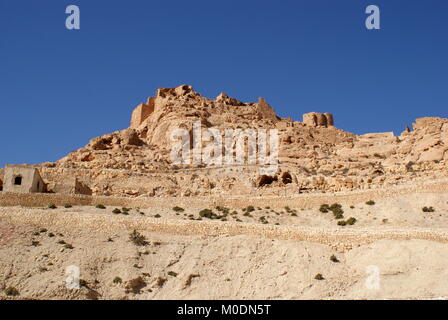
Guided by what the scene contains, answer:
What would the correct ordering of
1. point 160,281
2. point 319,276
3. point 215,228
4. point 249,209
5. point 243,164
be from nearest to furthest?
point 319,276
point 160,281
point 215,228
point 249,209
point 243,164

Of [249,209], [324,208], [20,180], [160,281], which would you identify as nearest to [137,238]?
[160,281]

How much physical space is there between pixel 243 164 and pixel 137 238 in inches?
965

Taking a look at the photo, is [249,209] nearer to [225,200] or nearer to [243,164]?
[225,200]

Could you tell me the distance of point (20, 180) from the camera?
37.7 meters

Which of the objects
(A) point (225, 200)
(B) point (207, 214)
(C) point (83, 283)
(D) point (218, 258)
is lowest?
(C) point (83, 283)

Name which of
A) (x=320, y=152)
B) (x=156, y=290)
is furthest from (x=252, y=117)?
(x=156, y=290)

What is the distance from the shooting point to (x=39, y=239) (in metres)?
28.5

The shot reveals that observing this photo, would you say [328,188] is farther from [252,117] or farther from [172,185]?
[252,117]

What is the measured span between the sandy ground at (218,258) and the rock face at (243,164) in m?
10.9

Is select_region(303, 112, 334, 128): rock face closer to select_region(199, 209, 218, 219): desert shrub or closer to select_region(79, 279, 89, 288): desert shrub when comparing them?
select_region(199, 209, 218, 219): desert shrub

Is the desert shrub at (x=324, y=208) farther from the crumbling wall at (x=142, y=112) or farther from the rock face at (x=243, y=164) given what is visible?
the crumbling wall at (x=142, y=112)

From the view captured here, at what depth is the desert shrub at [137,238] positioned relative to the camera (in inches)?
1120
